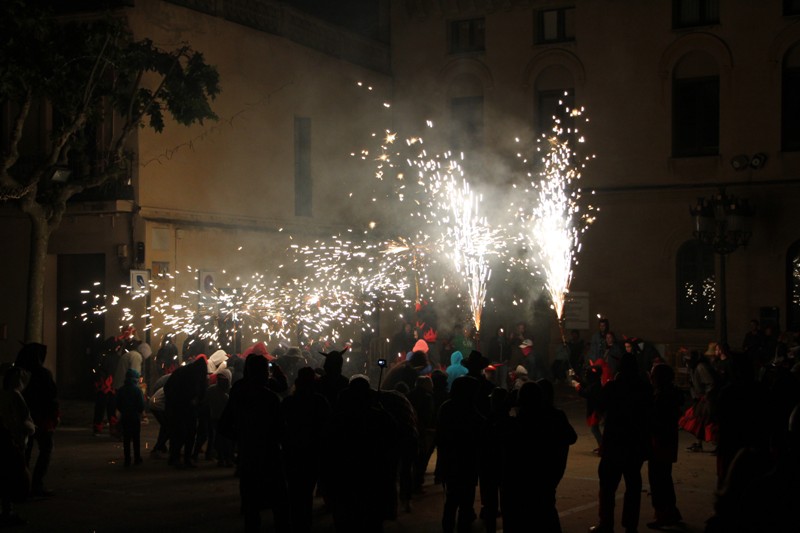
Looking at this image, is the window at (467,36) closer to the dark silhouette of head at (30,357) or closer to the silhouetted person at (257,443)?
the dark silhouette of head at (30,357)

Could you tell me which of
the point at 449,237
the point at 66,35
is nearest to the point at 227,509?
the point at 66,35

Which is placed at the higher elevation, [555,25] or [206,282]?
[555,25]

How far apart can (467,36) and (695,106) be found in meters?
6.80

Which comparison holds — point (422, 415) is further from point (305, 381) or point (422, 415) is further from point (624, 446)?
point (624, 446)

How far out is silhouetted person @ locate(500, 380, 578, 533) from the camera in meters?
8.41

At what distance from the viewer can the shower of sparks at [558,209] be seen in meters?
26.7

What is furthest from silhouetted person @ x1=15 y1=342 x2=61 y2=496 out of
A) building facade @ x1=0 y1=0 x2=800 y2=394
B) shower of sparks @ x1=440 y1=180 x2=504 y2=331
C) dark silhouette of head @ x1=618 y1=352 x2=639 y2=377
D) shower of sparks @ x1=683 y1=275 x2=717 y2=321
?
shower of sparks @ x1=683 y1=275 x2=717 y2=321

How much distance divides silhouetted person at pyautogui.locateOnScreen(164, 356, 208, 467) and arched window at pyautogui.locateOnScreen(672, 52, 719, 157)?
16.9 meters

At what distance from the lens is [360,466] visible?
8.44m

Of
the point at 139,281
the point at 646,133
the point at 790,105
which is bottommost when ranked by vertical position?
the point at 139,281

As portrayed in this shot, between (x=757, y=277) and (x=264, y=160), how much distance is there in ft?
41.2

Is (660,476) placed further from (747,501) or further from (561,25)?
(561,25)

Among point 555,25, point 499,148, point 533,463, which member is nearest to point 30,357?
point 533,463

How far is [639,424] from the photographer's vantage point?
10477 millimetres
